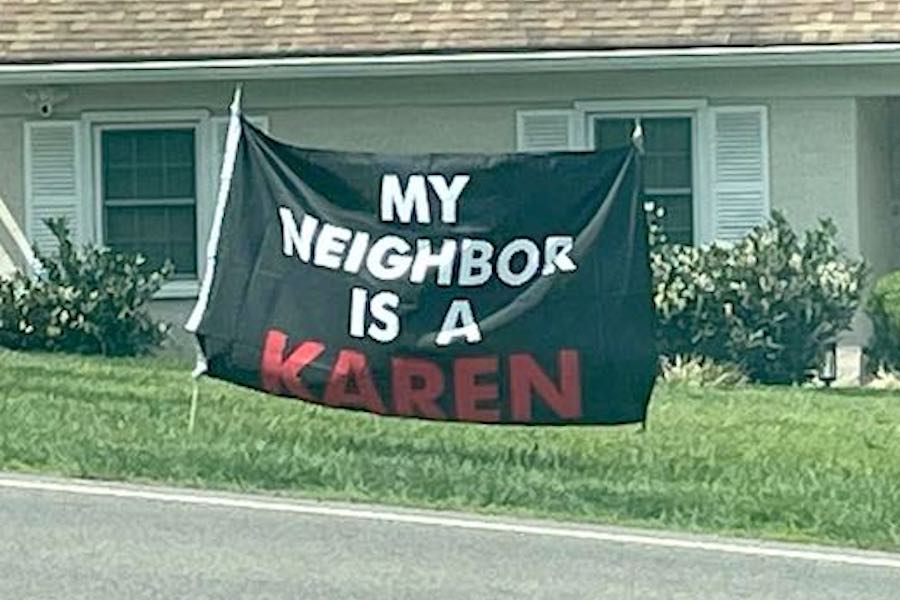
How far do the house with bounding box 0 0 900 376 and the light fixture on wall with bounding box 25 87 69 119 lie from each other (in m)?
0.02

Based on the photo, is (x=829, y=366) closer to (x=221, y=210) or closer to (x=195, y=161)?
(x=195, y=161)

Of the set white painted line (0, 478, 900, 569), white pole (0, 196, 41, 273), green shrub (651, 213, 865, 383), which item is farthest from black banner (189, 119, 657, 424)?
white pole (0, 196, 41, 273)

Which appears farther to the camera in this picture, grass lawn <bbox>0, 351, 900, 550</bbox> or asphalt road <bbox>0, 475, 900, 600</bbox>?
grass lawn <bbox>0, 351, 900, 550</bbox>

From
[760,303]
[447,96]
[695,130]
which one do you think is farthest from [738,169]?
[447,96]

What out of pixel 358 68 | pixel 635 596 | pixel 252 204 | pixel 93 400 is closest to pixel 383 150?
pixel 358 68

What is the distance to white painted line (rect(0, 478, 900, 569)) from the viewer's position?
38.1ft

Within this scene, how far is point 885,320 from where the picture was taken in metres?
21.8

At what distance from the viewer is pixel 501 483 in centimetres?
1338

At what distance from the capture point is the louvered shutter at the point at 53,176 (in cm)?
2325

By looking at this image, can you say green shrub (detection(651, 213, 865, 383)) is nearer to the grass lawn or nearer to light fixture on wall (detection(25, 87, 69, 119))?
the grass lawn

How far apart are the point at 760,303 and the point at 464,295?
24.1 ft

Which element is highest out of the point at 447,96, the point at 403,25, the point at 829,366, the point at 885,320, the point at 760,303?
the point at 403,25

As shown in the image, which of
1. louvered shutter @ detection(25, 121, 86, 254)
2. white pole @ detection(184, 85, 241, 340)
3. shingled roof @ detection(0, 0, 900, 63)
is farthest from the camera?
louvered shutter @ detection(25, 121, 86, 254)

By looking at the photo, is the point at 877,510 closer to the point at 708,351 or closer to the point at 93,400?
the point at 93,400
